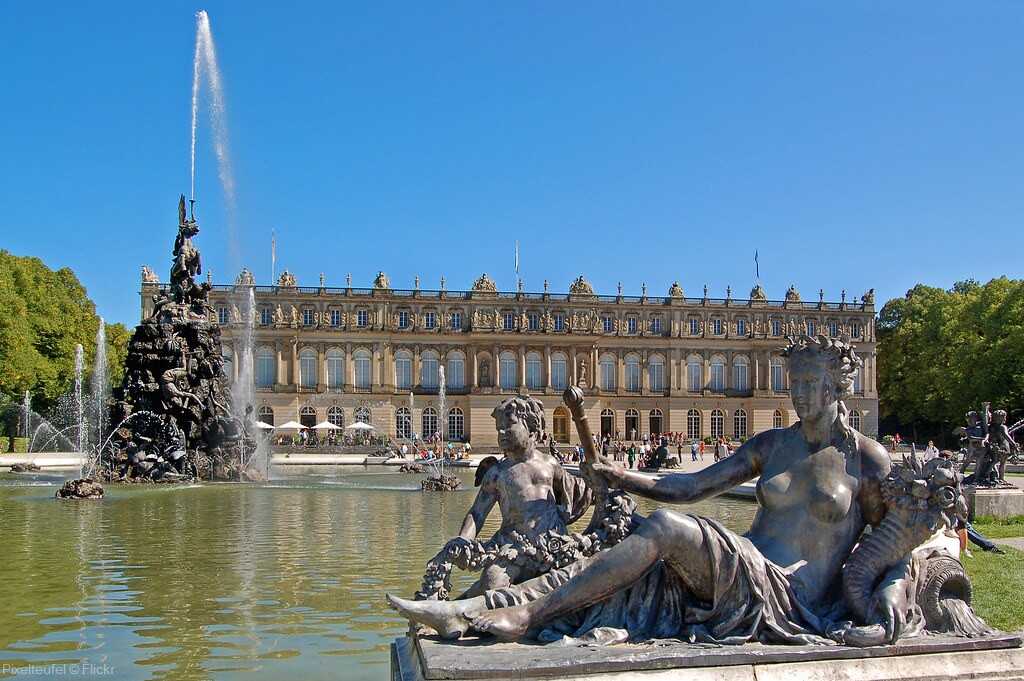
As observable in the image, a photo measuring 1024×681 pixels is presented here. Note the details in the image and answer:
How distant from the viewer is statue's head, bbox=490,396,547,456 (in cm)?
487

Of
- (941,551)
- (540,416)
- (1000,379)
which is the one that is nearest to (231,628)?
(540,416)

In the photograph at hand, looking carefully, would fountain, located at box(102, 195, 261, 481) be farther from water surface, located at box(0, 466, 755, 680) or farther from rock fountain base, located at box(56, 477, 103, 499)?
water surface, located at box(0, 466, 755, 680)

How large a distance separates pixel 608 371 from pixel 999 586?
2561 inches

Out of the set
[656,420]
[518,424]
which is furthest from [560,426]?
[518,424]

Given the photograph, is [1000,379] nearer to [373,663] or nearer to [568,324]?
[568,324]

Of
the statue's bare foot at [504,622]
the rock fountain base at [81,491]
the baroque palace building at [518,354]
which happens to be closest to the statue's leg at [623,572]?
the statue's bare foot at [504,622]

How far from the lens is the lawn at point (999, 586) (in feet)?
20.2

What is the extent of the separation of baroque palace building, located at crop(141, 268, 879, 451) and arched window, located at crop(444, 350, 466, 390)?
0.09m

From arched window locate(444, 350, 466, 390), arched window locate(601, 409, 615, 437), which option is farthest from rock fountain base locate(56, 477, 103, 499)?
arched window locate(601, 409, 615, 437)

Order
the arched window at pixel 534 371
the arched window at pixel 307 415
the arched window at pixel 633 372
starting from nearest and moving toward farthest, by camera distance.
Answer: the arched window at pixel 307 415 → the arched window at pixel 534 371 → the arched window at pixel 633 372

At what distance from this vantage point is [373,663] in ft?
18.6

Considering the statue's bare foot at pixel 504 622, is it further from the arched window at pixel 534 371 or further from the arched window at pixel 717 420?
the arched window at pixel 717 420

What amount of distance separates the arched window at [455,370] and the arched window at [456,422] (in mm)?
1749

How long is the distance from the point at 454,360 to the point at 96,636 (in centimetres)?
6380
